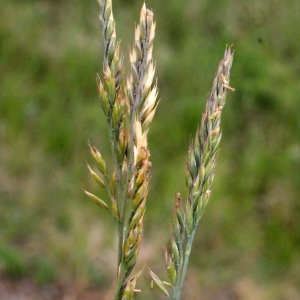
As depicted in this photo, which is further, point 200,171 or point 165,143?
point 165,143

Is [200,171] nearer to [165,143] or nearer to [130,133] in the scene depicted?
[130,133]

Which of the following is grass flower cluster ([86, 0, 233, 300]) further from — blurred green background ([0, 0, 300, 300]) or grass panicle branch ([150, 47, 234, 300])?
blurred green background ([0, 0, 300, 300])

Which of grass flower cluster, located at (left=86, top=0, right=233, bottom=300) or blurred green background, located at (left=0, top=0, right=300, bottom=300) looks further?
blurred green background, located at (left=0, top=0, right=300, bottom=300)

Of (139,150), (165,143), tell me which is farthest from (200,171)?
(165,143)

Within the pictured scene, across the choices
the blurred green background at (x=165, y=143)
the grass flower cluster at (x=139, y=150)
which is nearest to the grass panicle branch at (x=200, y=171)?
A: the grass flower cluster at (x=139, y=150)

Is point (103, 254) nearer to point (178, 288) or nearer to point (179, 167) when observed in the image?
point (179, 167)

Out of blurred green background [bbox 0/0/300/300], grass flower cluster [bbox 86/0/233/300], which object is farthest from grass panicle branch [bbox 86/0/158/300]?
blurred green background [bbox 0/0/300/300]

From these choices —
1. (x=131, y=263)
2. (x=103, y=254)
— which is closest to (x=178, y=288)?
(x=131, y=263)
